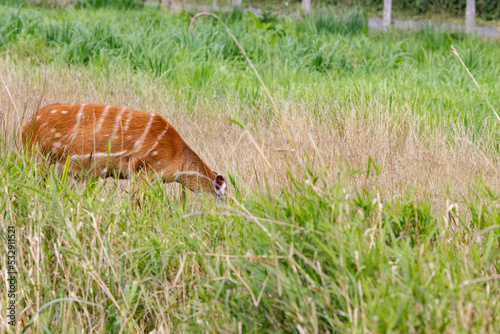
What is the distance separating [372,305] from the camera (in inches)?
64.9

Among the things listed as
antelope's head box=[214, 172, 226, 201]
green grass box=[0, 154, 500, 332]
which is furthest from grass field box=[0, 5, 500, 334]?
antelope's head box=[214, 172, 226, 201]

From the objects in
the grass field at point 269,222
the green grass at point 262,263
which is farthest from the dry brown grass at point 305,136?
the green grass at point 262,263

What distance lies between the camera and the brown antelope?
11.9 ft

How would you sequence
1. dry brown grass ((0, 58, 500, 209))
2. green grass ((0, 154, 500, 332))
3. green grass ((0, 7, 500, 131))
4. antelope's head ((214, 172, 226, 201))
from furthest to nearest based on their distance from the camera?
green grass ((0, 7, 500, 131)) < dry brown grass ((0, 58, 500, 209)) < antelope's head ((214, 172, 226, 201)) < green grass ((0, 154, 500, 332))

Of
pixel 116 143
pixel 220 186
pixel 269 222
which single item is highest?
pixel 269 222

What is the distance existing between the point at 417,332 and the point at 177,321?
88 cm

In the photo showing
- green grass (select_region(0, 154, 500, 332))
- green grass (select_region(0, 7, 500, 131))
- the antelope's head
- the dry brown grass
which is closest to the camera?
green grass (select_region(0, 154, 500, 332))

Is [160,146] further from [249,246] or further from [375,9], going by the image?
[375,9]

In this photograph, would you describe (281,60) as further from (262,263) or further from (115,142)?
(262,263)

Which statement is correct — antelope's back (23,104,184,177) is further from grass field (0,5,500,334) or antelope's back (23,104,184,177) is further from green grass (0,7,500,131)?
green grass (0,7,500,131)

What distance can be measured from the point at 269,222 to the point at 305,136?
201cm

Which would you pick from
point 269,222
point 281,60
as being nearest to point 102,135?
point 269,222

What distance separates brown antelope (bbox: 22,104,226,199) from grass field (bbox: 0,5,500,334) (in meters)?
0.16

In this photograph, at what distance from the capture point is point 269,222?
2.19 m
